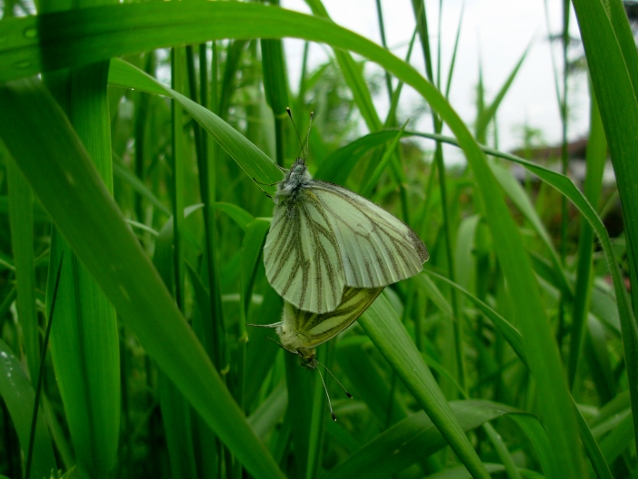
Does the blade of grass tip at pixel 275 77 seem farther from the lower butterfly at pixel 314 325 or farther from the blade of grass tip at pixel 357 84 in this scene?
the lower butterfly at pixel 314 325

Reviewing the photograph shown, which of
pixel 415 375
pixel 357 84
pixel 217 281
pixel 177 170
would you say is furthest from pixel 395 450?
pixel 357 84

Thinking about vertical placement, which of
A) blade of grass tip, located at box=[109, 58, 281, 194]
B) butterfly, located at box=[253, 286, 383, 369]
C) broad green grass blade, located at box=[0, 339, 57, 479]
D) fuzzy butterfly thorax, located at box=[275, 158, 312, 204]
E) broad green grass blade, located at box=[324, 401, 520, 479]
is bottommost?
broad green grass blade, located at box=[324, 401, 520, 479]

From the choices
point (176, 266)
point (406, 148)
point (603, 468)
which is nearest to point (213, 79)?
point (176, 266)

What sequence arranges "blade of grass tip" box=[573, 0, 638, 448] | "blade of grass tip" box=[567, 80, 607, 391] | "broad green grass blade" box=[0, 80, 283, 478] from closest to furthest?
"broad green grass blade" box=[0, 80, 283, 478]
"blade of grass tip" box=[573, 0, 638, 448]
"blade of grass tip" box=[567, 80, 607, 391]

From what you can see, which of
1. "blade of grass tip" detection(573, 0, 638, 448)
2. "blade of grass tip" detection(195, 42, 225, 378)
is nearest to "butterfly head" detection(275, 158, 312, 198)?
"blade of grass tip" detection(195, 42, 225, 378)

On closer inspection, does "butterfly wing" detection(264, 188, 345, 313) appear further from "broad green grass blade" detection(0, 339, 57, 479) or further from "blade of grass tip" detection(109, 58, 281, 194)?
"broad green grass blade" detection(0, 339, 57, 479)

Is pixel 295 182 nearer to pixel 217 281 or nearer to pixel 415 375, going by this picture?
pixel 217 281

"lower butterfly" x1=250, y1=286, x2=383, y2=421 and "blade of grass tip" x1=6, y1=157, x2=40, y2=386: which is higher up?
"blade of grass tip" x1=6, y1=157, x2=40, y2=386
